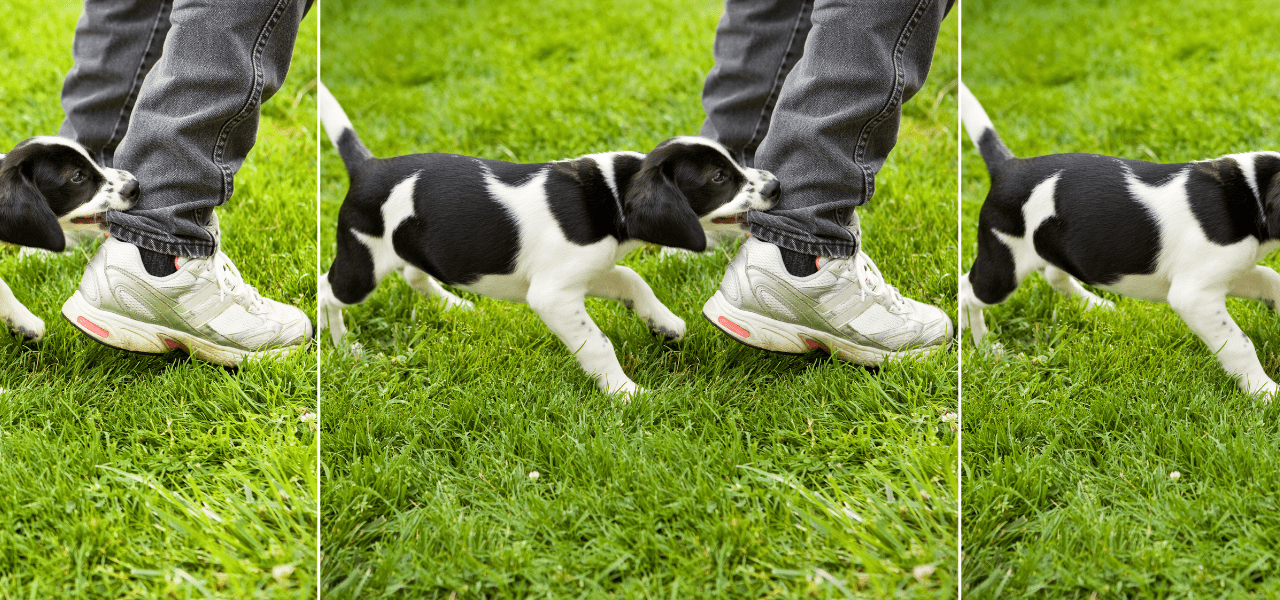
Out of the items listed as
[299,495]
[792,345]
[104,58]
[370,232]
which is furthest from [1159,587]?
[104,58]

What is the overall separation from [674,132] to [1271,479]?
289cm

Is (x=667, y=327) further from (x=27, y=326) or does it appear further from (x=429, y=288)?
(x=27, y=326)

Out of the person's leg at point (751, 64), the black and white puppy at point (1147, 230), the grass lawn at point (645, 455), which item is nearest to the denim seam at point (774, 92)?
the person's leg at point (751, 64)

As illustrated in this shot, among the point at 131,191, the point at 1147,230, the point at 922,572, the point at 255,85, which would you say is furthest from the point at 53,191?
the point at 1147,230

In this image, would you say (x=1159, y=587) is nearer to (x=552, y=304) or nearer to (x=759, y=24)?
(x=552, y=304)

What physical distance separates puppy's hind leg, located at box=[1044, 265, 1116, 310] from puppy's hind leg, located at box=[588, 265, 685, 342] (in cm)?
124

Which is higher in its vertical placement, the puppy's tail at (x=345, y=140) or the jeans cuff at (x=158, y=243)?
the puppy's tail at (x=345, y=140)

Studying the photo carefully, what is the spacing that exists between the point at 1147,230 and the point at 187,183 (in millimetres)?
2642

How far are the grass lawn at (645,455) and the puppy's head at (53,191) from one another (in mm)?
732

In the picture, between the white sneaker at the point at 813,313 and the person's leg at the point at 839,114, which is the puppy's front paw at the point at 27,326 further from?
the person's leg at the point at 839,114

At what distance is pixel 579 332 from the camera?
8.10 feet

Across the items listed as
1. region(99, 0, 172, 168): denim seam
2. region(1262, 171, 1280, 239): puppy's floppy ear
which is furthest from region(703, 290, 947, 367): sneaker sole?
region(99, 0, 172, 168): denim seam

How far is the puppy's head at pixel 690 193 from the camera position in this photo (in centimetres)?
229

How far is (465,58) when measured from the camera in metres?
5.65
